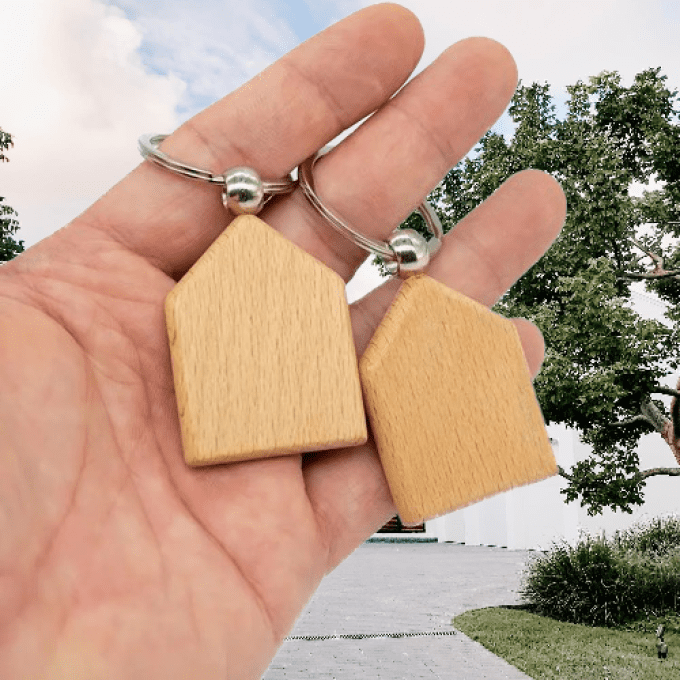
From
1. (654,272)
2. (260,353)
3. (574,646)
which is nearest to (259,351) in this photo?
(260,353)

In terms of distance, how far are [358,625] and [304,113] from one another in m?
7.29

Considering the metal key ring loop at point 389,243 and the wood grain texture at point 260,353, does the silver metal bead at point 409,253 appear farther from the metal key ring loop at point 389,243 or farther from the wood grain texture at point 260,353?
the wood grain texture at point 260,353

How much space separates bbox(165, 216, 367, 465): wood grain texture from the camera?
5.53ft

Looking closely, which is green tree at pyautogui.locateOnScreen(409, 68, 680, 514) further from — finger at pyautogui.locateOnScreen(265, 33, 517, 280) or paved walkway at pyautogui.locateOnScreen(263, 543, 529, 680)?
finger at pyautogui.locateOnScreen(265, 33, 517, 280)

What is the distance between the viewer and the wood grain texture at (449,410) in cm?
178

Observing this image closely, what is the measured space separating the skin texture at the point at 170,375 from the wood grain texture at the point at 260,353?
0.09 m

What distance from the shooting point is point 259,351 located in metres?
1.75

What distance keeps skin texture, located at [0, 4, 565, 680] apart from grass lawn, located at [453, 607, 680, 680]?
508 cm

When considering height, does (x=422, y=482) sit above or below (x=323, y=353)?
below

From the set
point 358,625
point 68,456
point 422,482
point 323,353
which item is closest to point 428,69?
point 323,353

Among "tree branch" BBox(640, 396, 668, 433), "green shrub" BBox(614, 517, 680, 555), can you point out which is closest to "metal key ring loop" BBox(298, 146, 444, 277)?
"tree branch" BBox(640, 396, 668, 433)

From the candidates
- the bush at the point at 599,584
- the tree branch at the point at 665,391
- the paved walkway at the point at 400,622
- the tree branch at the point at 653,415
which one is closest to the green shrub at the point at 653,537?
the bush at the point at 599,584

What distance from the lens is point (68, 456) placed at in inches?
60.1

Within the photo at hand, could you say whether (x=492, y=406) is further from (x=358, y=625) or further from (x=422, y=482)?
(x=358, y=625)
